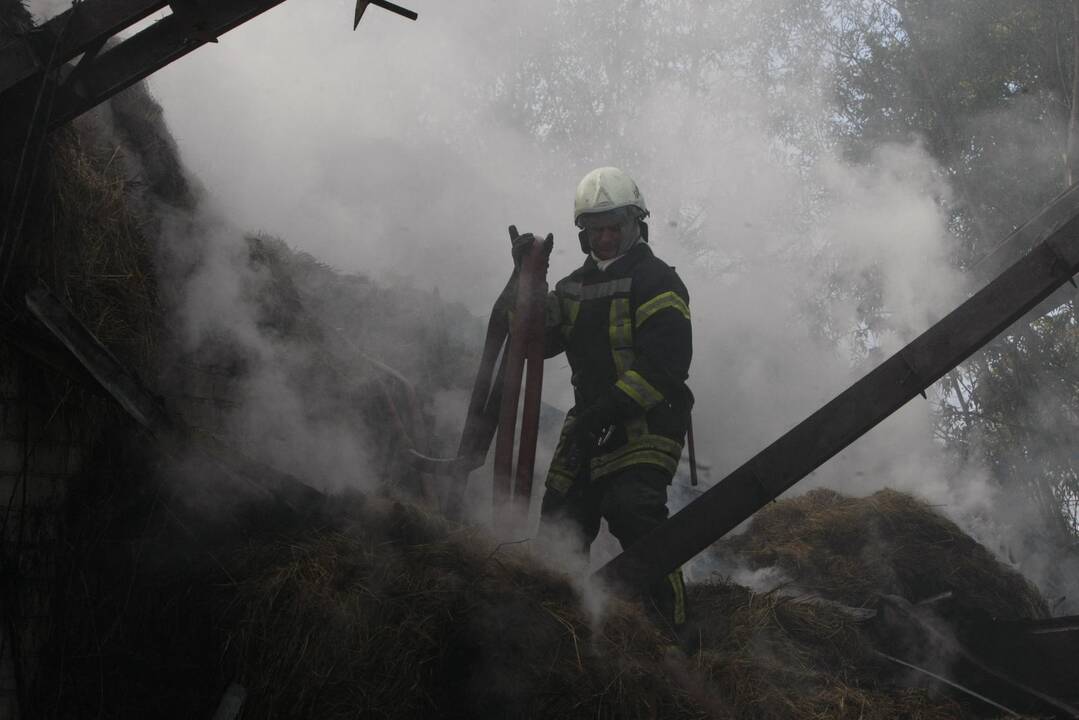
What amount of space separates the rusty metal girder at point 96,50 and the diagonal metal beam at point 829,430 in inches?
106

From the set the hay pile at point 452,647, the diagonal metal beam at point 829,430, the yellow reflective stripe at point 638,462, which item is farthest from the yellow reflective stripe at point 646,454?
the hay pile at point 452,647

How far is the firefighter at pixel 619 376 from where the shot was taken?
437cm

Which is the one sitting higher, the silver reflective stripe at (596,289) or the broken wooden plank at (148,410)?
the silver reflective stripe at (596,289)

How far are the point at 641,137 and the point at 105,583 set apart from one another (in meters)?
16.3

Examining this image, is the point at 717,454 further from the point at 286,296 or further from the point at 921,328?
the point at 286,296

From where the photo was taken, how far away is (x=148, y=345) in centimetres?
369

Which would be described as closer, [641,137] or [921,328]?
[921,328]

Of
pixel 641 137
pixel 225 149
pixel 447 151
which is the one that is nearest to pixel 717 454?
pixel 447 151

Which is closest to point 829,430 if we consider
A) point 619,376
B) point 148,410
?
point 619,376

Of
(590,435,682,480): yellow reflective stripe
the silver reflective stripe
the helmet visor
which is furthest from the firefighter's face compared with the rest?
(590,435,682,480): yellow reflective stripe

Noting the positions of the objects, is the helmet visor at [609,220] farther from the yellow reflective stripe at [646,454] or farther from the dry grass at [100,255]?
the dry grass at [100,255]

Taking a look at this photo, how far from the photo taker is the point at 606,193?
4.90 m

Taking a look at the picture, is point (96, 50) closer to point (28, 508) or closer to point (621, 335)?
point (28, 508)

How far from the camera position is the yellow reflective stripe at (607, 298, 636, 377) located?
4.66 m
